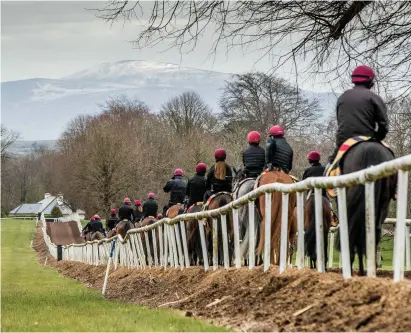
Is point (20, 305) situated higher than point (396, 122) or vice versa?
point (396, 122)

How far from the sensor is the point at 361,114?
38.4ft

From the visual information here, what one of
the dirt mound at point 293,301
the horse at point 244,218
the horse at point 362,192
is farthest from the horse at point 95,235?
the horse at point 362,192

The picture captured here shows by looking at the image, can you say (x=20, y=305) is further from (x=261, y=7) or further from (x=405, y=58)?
(x=405, y=58)

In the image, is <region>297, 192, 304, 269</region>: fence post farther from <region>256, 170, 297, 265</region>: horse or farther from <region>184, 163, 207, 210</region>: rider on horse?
<region>184, 163, 207, 210</region>: rider on horse

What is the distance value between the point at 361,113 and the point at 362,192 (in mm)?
1595

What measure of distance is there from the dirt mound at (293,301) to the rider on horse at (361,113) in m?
1.88

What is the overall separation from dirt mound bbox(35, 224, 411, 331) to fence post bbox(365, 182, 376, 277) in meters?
0.18

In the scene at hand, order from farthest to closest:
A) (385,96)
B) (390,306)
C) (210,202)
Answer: (210,202)
(385,96)
(390,306)

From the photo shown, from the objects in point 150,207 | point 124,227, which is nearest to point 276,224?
point 150,207

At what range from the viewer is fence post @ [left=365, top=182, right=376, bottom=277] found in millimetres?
9289

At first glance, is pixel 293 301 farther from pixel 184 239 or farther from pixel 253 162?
pixel 184 239

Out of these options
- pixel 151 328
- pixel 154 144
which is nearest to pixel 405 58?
pixel 151 328

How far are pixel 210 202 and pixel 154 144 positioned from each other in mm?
72968

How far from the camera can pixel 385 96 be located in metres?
17.1
